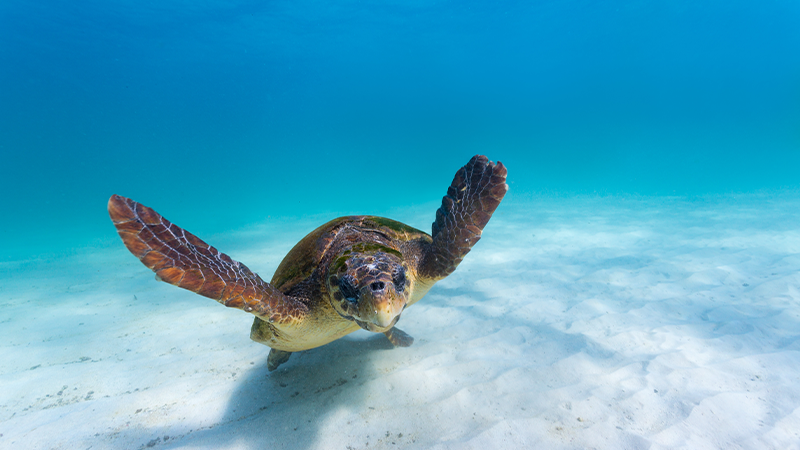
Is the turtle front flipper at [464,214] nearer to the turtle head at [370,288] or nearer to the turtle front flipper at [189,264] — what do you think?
the turtle head at [370,288]

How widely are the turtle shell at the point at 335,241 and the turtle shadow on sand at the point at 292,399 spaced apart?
37.0 inches

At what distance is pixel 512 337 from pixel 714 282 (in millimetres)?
3466

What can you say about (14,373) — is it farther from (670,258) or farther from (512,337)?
(670,258)

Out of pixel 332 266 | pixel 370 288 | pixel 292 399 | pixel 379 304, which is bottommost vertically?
pixel 292 399

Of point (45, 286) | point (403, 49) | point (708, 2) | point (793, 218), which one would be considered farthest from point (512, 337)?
point (708, 2)

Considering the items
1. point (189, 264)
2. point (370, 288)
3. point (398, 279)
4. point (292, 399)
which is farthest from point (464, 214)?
point (292, 399)

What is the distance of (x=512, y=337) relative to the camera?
131 inches

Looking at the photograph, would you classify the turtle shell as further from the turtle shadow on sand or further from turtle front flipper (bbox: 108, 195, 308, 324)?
the turtle shadow on sand

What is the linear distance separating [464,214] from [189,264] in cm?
207

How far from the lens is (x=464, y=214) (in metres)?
2.67

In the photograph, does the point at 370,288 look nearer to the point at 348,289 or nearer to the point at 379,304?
the point at 379,304

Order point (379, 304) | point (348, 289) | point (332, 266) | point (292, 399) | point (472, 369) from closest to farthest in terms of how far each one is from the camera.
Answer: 1. point (379, 304)
2. point (348, 289)
3. point (332, 266)
4. point (292, 399)
5. point (472, 369)

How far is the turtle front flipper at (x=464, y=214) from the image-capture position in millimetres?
2568

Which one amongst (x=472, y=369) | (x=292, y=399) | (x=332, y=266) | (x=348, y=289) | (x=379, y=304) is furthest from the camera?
(x=472, y=369)
